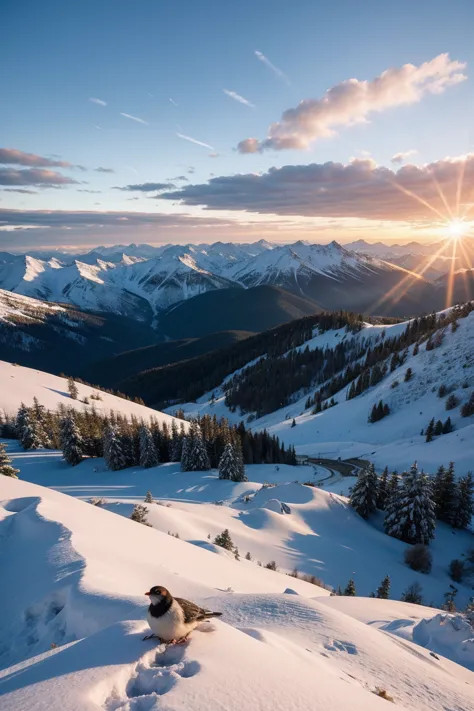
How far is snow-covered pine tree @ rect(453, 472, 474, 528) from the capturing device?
125 ft

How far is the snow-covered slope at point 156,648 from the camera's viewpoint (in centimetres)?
375

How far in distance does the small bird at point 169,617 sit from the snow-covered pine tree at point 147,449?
4858cm

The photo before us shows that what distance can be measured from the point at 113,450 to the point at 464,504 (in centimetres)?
4191

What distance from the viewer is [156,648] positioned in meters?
4.58

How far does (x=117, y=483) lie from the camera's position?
43.6 m

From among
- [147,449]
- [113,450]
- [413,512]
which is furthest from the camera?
[147,449]

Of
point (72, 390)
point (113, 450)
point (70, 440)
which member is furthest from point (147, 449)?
point (72, 390)

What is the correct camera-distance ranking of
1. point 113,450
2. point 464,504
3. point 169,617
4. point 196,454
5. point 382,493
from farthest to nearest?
point 113,450 < point 196,454 < point 382,493 < point 464,504 < point 169,617

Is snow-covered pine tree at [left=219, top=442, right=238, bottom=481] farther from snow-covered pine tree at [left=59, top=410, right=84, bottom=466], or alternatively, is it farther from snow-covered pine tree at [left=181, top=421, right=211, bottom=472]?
snow-covered pine tree at [left=59, top=410, right=84, bottom=466]

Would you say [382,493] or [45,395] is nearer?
[382,493]

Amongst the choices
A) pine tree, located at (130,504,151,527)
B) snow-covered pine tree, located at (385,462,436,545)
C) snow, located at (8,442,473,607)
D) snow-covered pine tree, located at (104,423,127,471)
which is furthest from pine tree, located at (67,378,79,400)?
snow-covered pine tree, located at (385,462,436,545)

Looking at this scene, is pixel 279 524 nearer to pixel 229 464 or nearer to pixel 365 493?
pixel 365 493

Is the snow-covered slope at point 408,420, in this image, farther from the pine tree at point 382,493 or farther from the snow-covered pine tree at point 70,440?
the snow-covered pine tree at point 70,440

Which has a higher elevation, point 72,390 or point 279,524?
point 279,524
